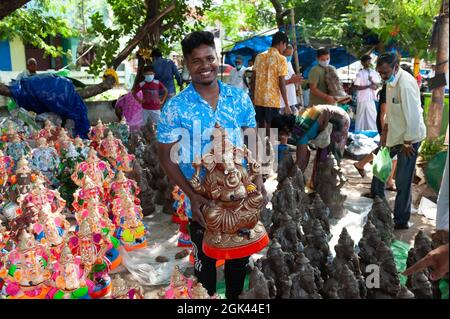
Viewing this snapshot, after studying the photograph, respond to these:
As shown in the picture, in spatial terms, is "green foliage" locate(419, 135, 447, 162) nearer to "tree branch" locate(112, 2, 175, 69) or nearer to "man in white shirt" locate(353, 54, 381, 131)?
"man in white shirt" locate(353, 54, 381, 131)

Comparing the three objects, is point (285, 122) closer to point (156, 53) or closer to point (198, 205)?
point (198, 205)

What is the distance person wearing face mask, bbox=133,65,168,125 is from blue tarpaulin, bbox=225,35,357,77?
388 centimetres

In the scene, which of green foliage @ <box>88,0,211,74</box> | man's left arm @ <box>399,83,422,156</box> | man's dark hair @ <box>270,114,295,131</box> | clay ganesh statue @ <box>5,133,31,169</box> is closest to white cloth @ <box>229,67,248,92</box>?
green foliage @ <box>88,0,211,74</box>

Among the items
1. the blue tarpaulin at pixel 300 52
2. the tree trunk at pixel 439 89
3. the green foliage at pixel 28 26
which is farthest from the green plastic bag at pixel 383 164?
the green foliage at pixel 28 26

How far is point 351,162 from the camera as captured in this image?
673cm

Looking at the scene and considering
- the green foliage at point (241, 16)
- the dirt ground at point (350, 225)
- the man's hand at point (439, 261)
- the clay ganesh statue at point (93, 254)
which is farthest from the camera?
the green foliage at point (241, 16)

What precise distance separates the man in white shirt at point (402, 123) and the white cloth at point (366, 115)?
406cm

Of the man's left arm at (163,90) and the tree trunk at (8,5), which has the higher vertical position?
the tree trunk at (8,5)

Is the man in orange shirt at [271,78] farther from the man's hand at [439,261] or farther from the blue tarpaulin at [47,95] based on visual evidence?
the man's hand at [439,261]

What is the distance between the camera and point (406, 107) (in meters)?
3.83

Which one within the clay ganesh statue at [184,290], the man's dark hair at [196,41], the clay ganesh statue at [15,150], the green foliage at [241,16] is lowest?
the clay ganesh statue at [184,290]

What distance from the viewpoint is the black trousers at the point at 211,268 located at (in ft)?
7.65

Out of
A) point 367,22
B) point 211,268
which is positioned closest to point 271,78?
point 367,22

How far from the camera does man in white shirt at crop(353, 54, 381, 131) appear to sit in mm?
8008
